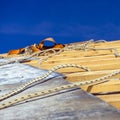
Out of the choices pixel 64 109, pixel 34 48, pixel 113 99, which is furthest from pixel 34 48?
pixel 64 109

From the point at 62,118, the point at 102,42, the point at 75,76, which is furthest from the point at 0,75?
the point at 102,42

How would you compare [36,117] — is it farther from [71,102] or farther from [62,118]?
[71,102]

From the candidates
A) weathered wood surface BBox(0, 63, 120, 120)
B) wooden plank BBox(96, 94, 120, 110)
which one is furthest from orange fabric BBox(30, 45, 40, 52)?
weathered wood surface BBox(0, 63, 120, 120)

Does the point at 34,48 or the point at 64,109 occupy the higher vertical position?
the point at 34,48

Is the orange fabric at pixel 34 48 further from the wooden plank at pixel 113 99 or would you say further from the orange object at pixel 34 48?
the wooden plank at pixel 113 99

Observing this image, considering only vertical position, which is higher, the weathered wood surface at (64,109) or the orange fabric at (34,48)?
the orange fabric at (34,48)

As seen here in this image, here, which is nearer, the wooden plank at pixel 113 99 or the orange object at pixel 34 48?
the wooden plank at pixel 113 99

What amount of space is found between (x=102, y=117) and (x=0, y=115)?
1.38ft

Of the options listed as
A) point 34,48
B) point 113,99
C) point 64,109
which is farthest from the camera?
point 34,48

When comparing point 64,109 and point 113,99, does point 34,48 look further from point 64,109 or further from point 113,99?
point 64,109

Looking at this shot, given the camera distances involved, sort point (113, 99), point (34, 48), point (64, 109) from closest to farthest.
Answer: point (64, 109) < point (113, 99) < point (34, 48)

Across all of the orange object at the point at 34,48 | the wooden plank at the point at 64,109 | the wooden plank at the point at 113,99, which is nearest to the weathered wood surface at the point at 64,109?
the wooden plank at the point at 64,109

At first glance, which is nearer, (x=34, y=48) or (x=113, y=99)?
(x=113, y=99)

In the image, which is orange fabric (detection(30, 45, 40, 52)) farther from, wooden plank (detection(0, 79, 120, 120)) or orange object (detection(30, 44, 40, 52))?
wooden plank (detection(0, 79, 120, 120))
